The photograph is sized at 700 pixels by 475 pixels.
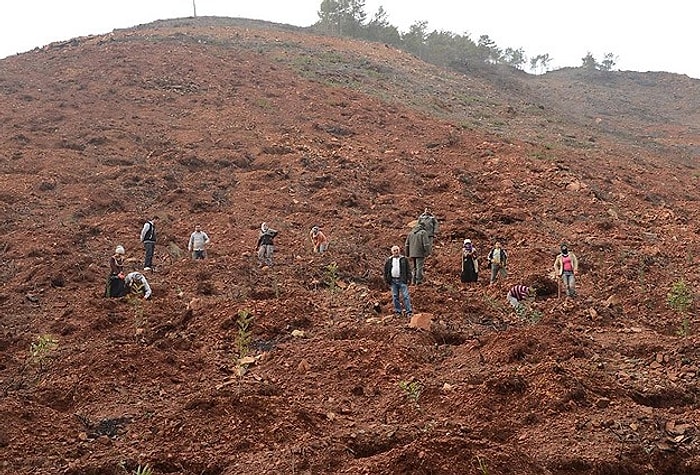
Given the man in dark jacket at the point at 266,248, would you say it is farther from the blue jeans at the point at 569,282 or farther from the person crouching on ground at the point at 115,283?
the blue jeans at the point at 569,282

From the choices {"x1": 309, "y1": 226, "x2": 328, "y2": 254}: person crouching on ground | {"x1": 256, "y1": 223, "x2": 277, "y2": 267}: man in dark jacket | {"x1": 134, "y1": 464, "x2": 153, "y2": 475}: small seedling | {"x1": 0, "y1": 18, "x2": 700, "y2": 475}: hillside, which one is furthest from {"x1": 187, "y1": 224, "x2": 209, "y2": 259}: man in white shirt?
{"x1": 134, "y1": 464, "x2": 153, "y2": 475}: small seedling

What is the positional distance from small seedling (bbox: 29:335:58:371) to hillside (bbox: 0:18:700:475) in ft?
0.24

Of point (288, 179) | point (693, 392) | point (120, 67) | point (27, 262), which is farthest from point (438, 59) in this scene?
point (693, 392)

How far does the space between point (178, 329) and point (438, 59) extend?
43.5 metres

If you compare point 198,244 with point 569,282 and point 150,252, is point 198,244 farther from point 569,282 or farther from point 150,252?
point 569,282

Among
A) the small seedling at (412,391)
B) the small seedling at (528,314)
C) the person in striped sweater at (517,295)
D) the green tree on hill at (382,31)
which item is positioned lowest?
the small seedling at (528,314)

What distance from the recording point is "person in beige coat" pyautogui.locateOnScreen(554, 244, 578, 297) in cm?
997

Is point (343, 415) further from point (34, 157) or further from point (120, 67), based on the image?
point (120, 67)

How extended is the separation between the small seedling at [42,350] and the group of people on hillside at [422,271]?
4.60m

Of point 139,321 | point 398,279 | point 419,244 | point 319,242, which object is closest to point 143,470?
point 139,321

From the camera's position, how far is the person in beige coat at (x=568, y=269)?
32.7 feet

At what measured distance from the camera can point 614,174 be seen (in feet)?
61.8

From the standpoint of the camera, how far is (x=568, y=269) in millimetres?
9984

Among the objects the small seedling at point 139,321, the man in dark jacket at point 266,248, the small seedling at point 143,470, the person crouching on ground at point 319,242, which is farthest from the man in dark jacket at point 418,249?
the small seedling at point 143,470
